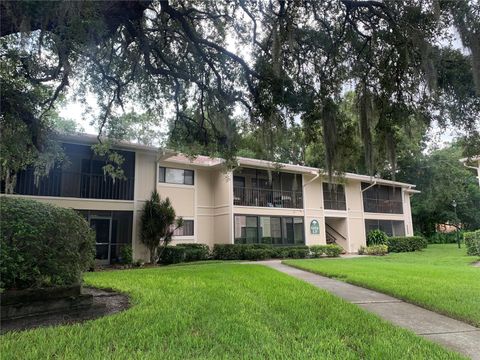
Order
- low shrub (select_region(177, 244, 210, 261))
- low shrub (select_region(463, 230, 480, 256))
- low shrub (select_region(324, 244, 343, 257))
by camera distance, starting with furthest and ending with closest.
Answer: low shrub (select_region(324, 244, 343, 257)), low shrub (select_region(463, 230, 480, 256)), low shrub (select_region(177, 244, 210, 261))

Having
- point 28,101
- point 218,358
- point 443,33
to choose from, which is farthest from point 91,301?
point 443,33

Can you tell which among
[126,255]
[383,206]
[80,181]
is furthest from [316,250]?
[80,181]

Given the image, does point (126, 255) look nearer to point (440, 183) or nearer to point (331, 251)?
point (331, 251)

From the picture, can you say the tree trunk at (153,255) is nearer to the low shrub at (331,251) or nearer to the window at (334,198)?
the low shrub at (331,251)

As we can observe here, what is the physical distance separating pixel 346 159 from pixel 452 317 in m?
3.84

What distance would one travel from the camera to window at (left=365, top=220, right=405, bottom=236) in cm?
2634

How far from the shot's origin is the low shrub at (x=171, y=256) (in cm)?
1672

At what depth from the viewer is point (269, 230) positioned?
21422mm

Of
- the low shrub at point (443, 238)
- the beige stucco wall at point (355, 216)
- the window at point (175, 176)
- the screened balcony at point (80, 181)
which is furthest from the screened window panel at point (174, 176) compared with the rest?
the low shrub at point (443, 238)

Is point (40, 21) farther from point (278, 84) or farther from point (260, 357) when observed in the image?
point (260, 357)

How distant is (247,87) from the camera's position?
816 cm

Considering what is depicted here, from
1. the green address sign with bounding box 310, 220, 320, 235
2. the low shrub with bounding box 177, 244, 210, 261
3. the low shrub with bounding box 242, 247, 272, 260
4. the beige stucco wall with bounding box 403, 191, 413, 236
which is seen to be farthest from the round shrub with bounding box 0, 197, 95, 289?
the beige stucco wall with bounding box 403, 191, 413, 236

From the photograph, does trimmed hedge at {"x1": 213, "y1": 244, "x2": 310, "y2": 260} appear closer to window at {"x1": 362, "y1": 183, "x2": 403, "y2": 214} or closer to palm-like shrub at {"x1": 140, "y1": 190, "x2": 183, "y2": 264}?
palm-like shrub at {"x1": 140, "y1": 190, "x2": 183, "y2": 264}

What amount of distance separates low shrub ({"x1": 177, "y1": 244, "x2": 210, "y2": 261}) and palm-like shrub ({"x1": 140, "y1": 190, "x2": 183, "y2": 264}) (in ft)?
4.65
